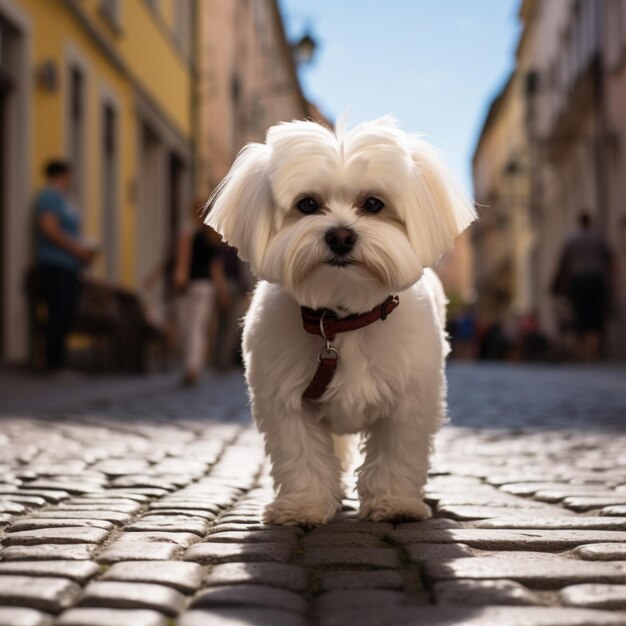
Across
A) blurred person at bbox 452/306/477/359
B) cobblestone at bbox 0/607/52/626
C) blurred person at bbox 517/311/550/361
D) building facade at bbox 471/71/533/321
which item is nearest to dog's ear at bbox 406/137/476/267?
cobblestone at bbox 0/607/52/626

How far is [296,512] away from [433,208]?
1104 mm

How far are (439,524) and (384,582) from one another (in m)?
0.98

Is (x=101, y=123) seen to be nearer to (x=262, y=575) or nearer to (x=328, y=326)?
(x=328, y=326)

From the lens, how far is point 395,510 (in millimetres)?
4035

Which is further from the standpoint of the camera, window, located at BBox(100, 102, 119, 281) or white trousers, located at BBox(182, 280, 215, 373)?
window, located at BBox(100, 102, 119, 281)

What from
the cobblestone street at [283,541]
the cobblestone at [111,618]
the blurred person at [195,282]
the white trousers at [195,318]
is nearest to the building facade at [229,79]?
the blurred person at [195,282]

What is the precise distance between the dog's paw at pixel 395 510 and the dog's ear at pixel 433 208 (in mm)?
829

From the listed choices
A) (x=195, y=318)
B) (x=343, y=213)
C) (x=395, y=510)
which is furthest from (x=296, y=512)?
(x=195, y=318)

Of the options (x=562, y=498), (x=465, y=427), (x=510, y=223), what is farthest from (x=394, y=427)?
(x=510, y=223)

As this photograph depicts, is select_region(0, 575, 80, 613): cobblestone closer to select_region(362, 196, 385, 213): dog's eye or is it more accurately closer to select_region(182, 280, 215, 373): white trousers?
select_region(362, 196, 385, 213): dog's eye

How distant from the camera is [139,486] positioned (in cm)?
491

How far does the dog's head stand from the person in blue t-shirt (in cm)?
872

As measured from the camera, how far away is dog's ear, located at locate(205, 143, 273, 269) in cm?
381

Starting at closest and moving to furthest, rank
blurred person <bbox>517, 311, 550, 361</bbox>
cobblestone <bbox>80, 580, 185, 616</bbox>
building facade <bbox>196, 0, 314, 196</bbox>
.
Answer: cobblestone <bbox>80, 580, 185, 616</bbox> → building facade <bbox>196, 0, 314, 196</bbox> → blurred person <bbox>517, 311, 550, 361</bbox>
